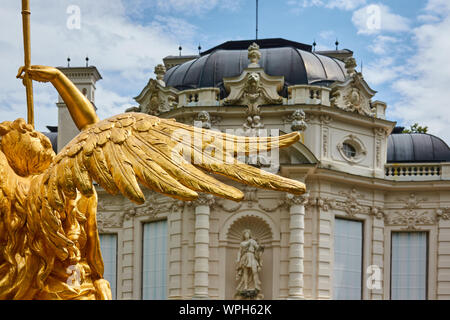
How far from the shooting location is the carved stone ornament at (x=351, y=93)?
112 feet

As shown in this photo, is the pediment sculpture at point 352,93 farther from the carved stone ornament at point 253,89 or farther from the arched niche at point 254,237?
the arched niche at point 254,237

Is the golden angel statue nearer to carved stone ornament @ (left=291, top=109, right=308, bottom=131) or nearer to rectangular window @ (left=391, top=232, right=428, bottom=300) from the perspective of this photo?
carved stone ornament @ (left=291, top=109, right=308, bottom=131)

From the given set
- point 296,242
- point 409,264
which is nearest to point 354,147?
point 409,264

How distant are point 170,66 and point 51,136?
6.21 metres

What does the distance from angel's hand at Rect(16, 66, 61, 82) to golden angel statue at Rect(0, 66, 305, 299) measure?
1 cm

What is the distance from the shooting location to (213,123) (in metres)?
33.5

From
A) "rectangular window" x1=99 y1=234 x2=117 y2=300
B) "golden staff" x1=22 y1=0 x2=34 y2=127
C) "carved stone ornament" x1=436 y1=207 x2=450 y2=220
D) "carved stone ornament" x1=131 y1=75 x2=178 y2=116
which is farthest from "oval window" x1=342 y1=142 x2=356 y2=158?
"golden staff" x1=22 y1=0 x2=34 y2=127

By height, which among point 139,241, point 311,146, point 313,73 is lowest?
point 139,241

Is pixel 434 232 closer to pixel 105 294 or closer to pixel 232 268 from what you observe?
pixel 232 268

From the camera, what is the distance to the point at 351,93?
113ft
